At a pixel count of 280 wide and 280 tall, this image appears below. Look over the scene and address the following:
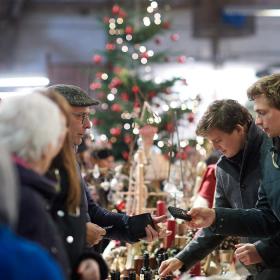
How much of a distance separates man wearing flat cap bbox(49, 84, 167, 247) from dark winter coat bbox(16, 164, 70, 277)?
3.60 feet

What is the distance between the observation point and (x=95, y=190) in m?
6.20

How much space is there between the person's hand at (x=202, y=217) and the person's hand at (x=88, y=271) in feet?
3.58

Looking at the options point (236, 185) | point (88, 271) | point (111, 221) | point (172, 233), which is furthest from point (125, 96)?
point (88, 271)

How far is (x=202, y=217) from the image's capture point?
12.0 feet

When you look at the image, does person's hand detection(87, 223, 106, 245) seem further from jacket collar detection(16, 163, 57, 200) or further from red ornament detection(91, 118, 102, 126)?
red ornament detection(91, 118, 102, 126)

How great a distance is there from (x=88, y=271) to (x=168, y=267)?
1.41 metres

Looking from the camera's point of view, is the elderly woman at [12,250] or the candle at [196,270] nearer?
the elderly woman at [12,250]

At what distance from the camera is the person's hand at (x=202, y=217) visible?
3.62 meters

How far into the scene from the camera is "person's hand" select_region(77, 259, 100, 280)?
2543 millimetres

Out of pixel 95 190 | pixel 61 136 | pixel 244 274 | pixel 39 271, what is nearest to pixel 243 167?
pixel 244 274

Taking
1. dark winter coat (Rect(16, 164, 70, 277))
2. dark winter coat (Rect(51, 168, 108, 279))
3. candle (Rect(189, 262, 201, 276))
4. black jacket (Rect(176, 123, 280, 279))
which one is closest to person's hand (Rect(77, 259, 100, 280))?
dark winter coat (Rect(51, 168, 108, 279))

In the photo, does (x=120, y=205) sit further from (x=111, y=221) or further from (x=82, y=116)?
(x=82, y=116)

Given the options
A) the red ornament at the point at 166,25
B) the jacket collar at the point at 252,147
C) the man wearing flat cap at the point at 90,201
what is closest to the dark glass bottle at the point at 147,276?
the man wearing flat cap at the point at 90,201

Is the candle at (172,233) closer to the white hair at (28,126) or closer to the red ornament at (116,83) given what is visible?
the white hair at (28,126)
